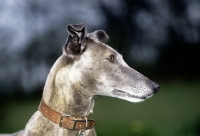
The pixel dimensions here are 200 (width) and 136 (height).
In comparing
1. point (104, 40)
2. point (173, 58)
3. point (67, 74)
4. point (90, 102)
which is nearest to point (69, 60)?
point (67, 74)

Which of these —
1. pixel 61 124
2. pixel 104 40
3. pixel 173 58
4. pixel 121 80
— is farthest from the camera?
pixel 173 58

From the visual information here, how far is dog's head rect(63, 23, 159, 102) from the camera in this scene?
2.62m

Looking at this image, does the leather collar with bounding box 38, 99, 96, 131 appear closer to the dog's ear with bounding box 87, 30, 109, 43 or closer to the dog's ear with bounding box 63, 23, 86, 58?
the dog's ear with bounding box 63, 23, 86, 58

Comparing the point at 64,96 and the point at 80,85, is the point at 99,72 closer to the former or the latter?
the point at 80,85

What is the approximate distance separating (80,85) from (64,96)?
0.50ft

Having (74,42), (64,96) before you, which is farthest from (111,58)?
(64,96)

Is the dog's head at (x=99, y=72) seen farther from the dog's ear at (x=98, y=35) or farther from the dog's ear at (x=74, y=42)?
the dog's ear at (x=98, y=35)

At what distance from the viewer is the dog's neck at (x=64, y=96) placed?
2.58m

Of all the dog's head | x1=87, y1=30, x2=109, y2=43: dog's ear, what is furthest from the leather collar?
x1=87, y1=30, x2=109, y2=43: dog's ear

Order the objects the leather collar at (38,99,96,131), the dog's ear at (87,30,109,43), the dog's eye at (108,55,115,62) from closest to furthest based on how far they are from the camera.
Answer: the leather collar at (38,99,96,131) < the dog's eye at (108,55,115,62) < the dog's ear at (87,30,109,43)

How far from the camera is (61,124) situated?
8.40ft

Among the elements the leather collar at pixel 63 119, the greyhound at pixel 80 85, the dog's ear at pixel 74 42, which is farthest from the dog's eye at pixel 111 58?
the leather collar at pixel 63 119

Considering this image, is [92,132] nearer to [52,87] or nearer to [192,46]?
[52,87]

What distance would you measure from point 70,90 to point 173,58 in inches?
154
